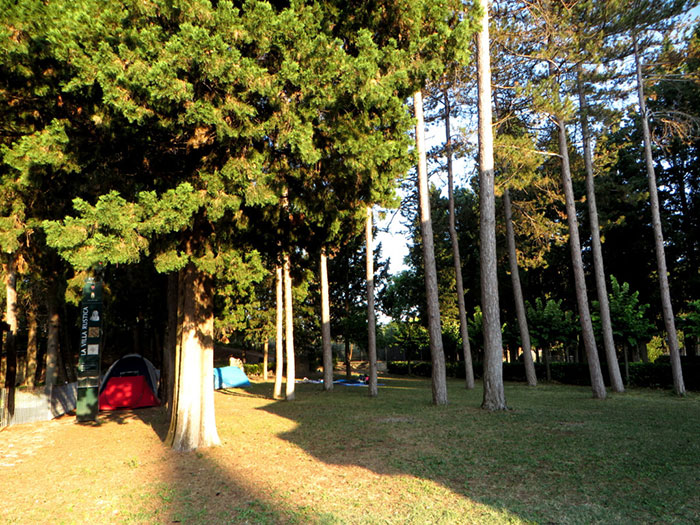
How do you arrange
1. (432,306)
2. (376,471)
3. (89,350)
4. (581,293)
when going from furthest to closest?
(581,293)
(432,306)
(89,350)
(376,471)

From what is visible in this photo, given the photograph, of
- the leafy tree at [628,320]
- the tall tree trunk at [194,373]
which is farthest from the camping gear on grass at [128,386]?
the leafy tree at [628,320]

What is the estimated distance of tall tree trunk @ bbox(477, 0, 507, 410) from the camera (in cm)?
1239

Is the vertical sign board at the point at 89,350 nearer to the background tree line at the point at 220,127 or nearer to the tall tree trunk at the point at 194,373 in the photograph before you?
the background tree line at the point at 220,127

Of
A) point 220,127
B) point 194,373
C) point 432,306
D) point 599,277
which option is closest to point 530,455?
point 194,373

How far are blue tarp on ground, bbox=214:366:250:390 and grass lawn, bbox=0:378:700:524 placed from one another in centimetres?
1420

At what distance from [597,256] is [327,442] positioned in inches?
521

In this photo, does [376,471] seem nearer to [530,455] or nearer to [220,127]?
[530,455]

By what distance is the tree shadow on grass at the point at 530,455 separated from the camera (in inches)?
189

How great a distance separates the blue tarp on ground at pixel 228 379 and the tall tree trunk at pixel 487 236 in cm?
1702

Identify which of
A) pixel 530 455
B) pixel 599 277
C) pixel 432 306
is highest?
pixel 599 277

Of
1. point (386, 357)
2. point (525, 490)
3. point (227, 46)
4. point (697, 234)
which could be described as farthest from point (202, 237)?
point (386, 357)

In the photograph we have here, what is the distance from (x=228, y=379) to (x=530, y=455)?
21.7 metres

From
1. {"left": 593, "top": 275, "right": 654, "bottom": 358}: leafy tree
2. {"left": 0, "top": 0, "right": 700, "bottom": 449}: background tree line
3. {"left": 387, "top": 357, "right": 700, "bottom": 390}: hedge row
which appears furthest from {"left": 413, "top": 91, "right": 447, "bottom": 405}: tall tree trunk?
{"left": 387, "top": 357, "right": 700, "bottom": 390}: hedge row

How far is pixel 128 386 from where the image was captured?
637 inches
